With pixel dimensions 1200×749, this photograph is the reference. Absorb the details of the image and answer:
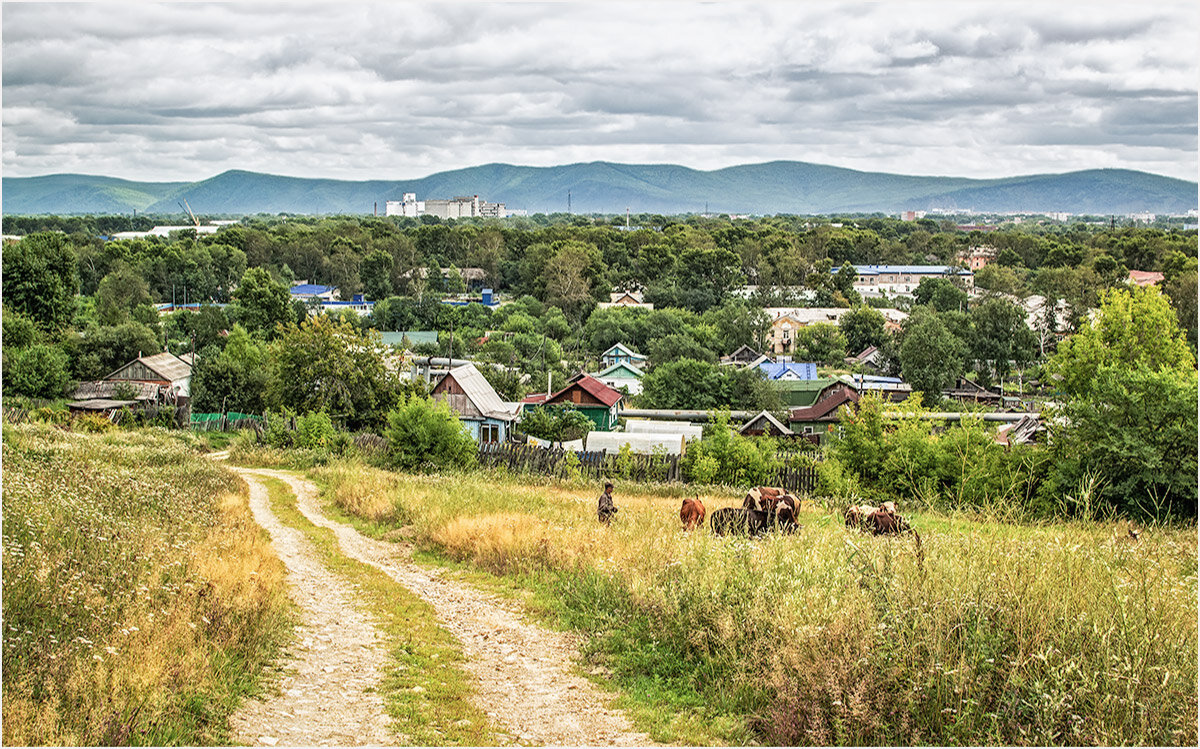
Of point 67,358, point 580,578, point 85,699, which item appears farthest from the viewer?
point 67,358

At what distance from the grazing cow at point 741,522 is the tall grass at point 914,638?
183 centimetres

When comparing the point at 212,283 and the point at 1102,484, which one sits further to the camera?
the point at 212,283

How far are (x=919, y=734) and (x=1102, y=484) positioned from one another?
17338mm

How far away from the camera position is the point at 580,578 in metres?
8.85

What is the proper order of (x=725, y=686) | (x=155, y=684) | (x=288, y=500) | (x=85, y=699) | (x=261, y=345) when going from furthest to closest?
(x=261, y=345) → (x=288, y=500) → (x=725, y=686) → (x=155, y=684) → (x=85, y=699)

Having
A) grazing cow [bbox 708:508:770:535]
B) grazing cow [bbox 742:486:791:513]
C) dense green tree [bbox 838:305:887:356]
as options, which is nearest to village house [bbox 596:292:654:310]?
dense green tree [bbox 838:305:887:356]

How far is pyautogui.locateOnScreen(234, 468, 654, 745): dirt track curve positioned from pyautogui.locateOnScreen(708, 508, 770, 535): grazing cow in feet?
8.35

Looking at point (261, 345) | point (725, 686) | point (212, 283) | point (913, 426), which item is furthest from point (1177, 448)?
point (212, 283)

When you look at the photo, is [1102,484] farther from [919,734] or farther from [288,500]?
[919,734]

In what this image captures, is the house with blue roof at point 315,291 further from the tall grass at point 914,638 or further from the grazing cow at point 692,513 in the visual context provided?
the tall grass at point 914,638

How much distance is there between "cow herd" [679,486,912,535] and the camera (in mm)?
9242

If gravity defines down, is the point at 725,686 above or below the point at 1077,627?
below

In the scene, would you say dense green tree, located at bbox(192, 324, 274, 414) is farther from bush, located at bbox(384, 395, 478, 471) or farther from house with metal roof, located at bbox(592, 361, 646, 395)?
house with metal roof, located at bbox(592, 361, 646, 395)

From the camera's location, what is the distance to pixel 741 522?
398 inches
